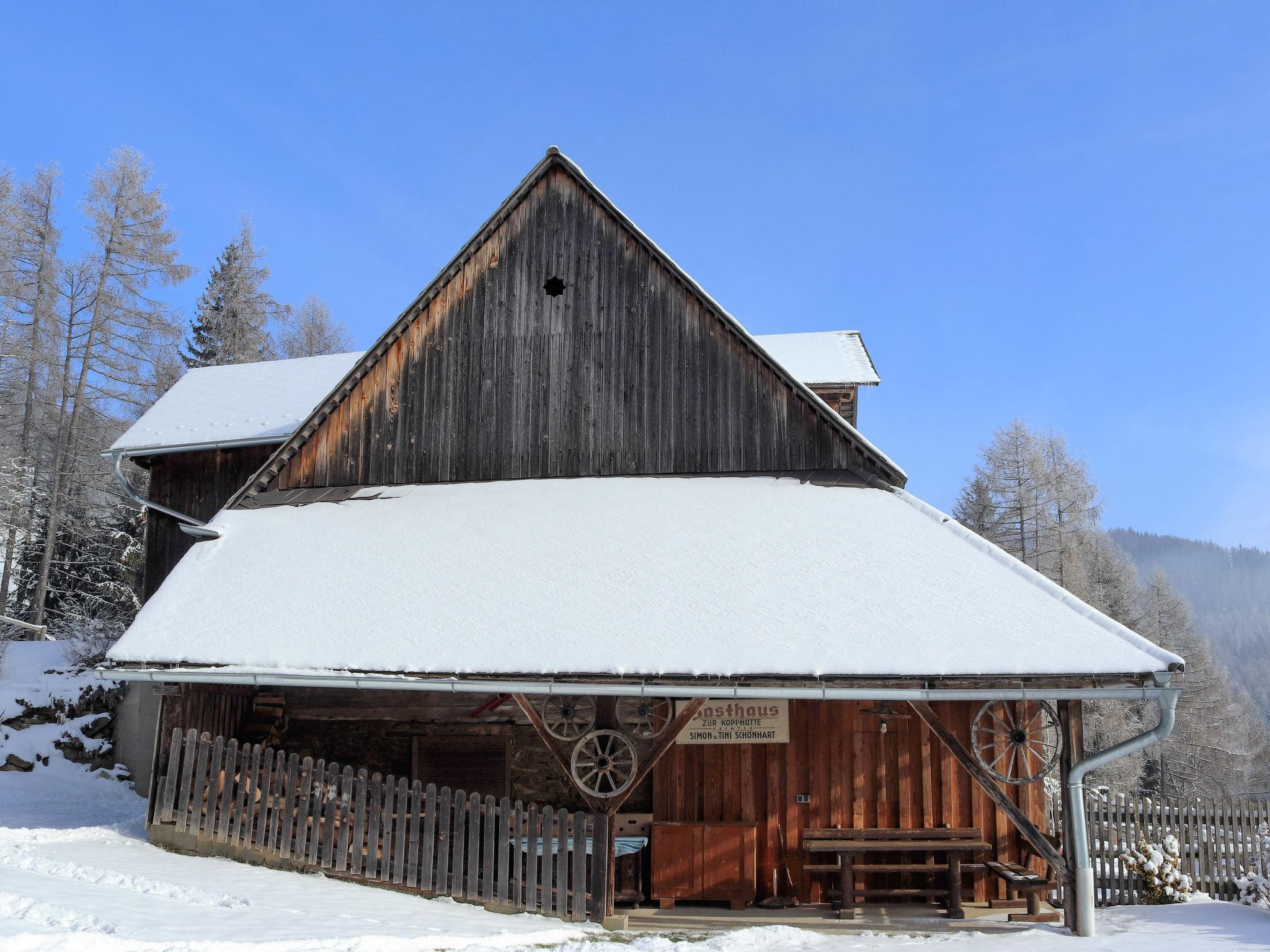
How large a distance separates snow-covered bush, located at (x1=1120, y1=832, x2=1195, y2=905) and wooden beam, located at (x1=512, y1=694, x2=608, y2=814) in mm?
6780

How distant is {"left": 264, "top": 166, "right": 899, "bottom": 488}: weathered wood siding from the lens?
12578 millimetres

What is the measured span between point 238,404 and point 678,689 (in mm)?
13061

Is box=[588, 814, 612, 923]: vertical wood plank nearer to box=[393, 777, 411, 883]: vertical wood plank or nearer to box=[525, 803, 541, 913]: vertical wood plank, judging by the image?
box=[525, 803, 541, 913]: vertical wood plank

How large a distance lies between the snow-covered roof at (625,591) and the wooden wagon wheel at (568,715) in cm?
68

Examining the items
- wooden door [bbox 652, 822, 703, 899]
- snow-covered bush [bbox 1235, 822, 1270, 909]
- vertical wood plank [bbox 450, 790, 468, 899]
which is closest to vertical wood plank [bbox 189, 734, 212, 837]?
vertical wood plank [bbox 450, 790, 468, 899]

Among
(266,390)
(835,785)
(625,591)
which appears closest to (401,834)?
(625,591)

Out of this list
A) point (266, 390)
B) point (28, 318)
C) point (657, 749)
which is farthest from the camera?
point (28, 318)

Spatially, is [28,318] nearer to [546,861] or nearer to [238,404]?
[238,404]

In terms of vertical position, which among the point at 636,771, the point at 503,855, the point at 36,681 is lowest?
the point at 503,855

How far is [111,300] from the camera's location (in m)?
28.2

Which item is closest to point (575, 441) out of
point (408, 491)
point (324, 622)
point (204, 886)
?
point (408, 491)

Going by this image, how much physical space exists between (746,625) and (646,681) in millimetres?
1174

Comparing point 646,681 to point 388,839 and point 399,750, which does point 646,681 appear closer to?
point 388,839

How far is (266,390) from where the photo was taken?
1883cm
